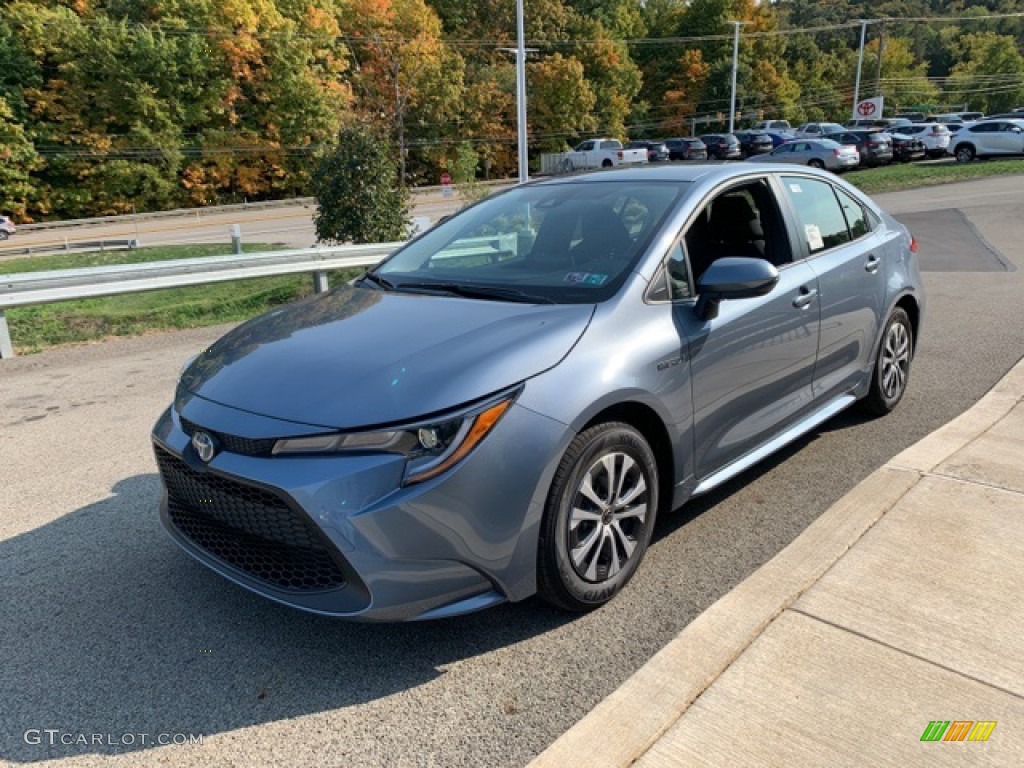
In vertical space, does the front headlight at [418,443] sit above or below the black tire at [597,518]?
above

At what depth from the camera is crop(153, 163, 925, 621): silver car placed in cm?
256

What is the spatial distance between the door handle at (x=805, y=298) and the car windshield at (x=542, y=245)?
84 centimetres

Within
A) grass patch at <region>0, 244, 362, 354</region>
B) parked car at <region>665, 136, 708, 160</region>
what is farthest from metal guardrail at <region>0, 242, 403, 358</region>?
parked car at <region>665, 136, 708, 160</region>

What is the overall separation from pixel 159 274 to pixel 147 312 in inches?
74.1

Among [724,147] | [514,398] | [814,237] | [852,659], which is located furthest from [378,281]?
[724,147]

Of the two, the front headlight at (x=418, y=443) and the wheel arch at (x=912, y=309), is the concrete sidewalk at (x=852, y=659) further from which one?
the wheel arch at (x=912, y=309)

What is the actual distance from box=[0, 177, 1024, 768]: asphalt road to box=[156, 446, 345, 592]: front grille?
0.36 metres

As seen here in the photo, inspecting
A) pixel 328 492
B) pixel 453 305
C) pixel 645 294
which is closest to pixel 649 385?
pixel 645 294

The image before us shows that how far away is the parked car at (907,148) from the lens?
1406 inches

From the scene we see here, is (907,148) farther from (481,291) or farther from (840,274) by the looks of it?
(481,291)

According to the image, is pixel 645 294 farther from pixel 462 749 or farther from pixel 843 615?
pixel 462 749

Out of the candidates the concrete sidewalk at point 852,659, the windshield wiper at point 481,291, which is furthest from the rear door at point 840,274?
the windshield wiper at point 481,291

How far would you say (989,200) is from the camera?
19.9 meters

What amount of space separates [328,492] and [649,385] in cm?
133
